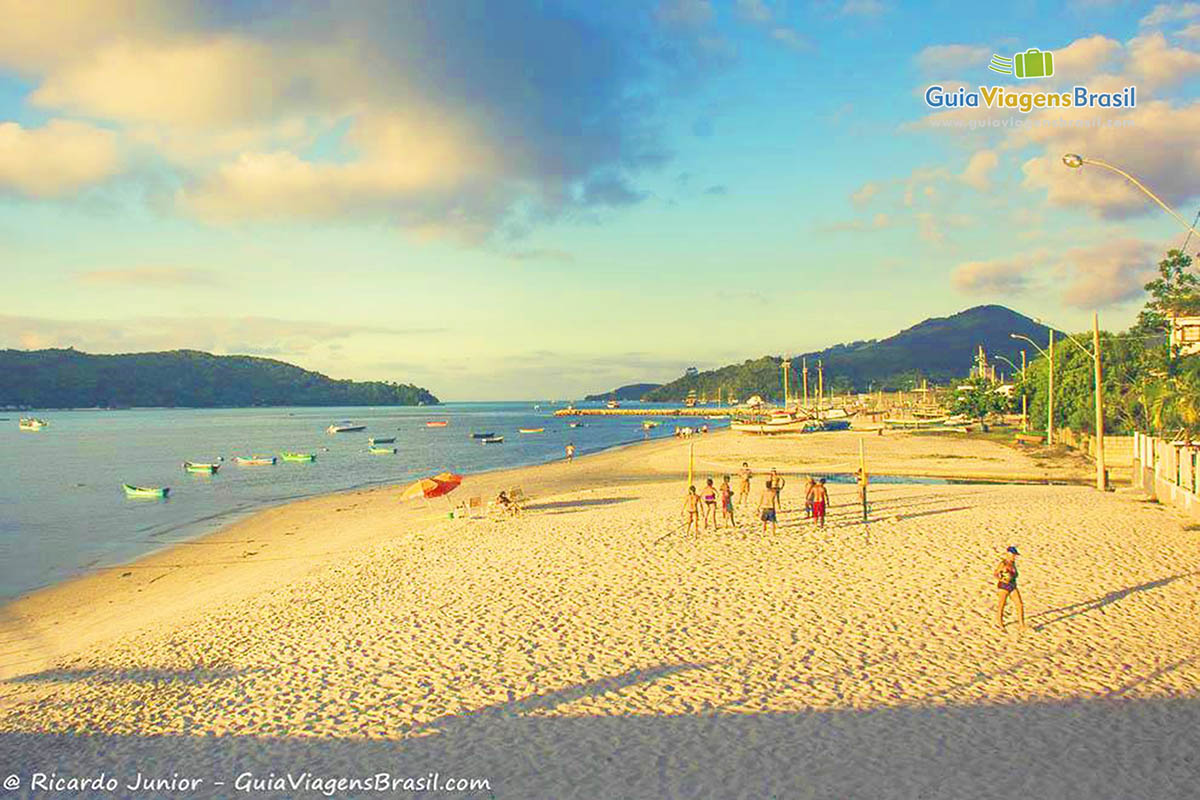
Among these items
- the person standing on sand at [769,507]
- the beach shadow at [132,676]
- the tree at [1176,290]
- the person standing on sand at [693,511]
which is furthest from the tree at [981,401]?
the beach shadow at [132,676]

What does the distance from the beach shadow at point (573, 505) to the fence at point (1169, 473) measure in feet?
60.5

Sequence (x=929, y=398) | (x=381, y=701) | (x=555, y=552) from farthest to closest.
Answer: (x=929, y=398) → (x=555, y=552) → (x=381, y=701)

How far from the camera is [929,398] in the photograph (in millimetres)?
146125

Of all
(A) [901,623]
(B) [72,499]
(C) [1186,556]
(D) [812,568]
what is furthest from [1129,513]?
(B) [72,499]

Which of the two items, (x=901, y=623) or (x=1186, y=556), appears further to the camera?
(x=1186, y=556)

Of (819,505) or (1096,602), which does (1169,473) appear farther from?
(1096,602)

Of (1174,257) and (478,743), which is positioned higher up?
(1174,257)

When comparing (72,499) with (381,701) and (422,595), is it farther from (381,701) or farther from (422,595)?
(381,701)

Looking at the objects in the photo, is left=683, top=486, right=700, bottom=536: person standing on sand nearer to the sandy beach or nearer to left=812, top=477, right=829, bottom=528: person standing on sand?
the sandy beach

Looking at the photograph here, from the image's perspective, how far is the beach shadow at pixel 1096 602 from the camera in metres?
13.4

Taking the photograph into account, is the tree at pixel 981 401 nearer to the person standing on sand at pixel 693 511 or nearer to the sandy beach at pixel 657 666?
the sandy beach at pixel 657 666

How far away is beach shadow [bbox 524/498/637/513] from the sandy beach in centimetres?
606

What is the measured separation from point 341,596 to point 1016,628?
13614 mm

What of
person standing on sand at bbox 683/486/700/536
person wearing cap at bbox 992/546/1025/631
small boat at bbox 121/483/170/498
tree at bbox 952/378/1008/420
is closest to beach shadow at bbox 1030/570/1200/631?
person wearing cap at bbox 992/546/1025/631
